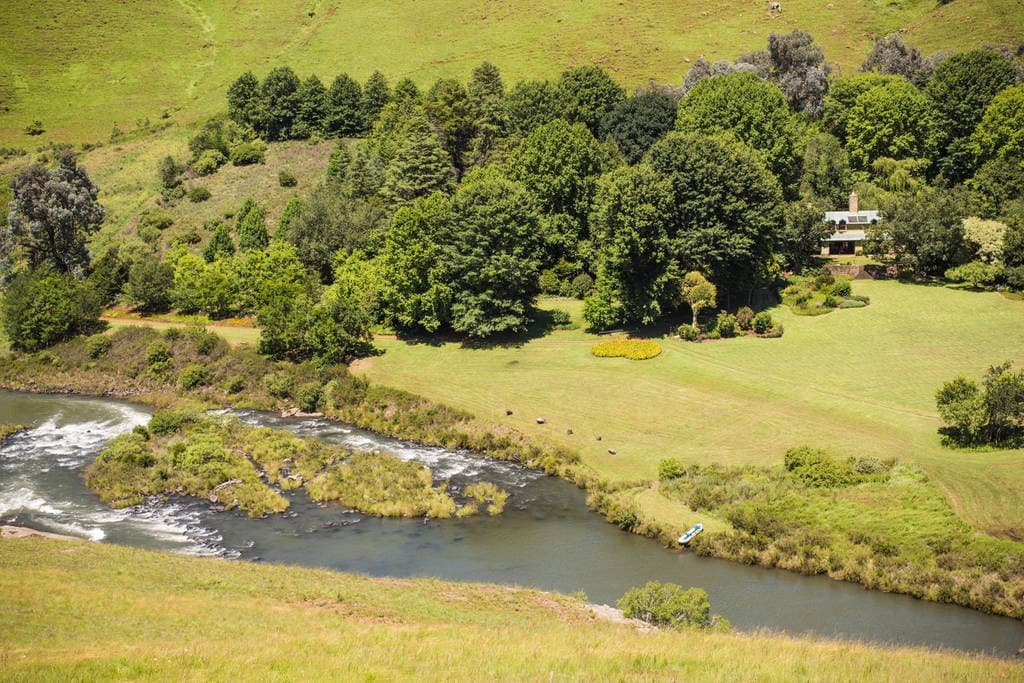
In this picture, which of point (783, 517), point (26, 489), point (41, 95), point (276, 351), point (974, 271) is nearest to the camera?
point (783, 517)

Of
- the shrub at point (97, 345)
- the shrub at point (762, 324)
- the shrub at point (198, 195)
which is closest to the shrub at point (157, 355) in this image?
the shrub at point (97, 345)

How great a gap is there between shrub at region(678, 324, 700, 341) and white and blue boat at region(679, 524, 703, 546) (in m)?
29.8

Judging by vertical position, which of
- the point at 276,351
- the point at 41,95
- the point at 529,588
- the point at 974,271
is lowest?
the point at 529,588

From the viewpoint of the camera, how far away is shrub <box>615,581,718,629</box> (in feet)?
120

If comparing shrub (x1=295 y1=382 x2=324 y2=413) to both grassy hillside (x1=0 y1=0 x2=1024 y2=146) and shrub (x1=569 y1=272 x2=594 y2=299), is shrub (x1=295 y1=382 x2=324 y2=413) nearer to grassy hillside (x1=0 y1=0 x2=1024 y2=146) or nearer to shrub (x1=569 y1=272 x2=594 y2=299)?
shrub (x1=569 y1=272 x2=594 y2=299)

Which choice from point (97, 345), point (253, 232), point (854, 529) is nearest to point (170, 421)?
point (97, 345)

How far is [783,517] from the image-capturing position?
47.5m

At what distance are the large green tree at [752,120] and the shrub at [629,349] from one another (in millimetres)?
33941

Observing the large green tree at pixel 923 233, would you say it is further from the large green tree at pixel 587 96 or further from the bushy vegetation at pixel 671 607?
the bushy vegetation at pixel 671 607

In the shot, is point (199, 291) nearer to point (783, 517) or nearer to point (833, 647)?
point (783, 517)

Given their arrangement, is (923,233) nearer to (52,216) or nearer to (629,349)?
(629,349)

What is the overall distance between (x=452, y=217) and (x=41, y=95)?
111 metres

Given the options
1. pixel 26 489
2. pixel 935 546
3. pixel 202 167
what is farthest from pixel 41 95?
pixel 935 546

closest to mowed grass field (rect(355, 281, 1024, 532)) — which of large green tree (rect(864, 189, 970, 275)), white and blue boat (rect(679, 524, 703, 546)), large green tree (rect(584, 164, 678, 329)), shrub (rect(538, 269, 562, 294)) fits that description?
large green tree (rect(584, 164, 678, 329))
